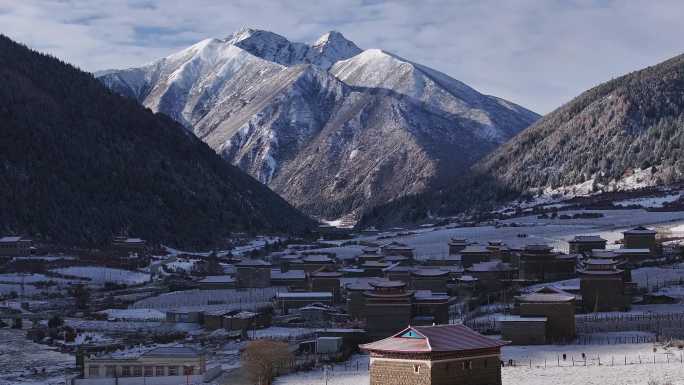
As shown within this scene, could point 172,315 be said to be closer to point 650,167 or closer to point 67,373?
point 67,373

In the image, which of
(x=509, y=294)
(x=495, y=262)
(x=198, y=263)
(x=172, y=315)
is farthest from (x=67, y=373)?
(x=198, y=263)

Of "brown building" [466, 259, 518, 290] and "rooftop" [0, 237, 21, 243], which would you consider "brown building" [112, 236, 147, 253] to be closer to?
"rooftop" [0, 237, 21, 243]

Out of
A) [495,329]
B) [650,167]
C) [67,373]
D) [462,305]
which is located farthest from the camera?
[650,167]

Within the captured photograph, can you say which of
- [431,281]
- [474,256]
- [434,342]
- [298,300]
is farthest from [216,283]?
[434,342]

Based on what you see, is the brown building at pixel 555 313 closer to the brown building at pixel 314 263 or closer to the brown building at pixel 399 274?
the brown building at pixel 399 274

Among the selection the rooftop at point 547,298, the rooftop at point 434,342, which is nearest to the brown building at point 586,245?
the rooftop at point 547,298
